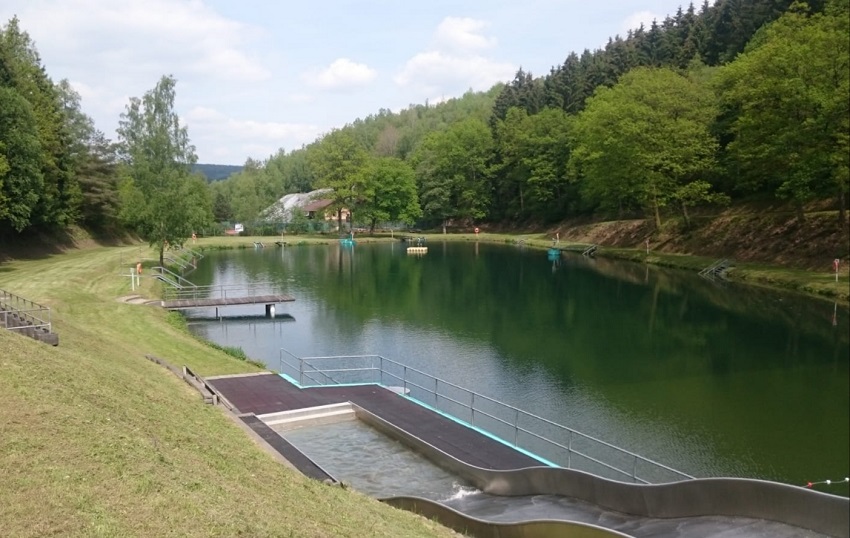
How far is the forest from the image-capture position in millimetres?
45062

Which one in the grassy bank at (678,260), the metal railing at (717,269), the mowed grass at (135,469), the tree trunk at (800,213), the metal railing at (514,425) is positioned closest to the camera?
the mowed grass at (135,469)

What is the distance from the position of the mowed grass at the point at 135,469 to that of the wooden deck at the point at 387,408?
2.63 metres

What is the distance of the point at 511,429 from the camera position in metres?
18.4

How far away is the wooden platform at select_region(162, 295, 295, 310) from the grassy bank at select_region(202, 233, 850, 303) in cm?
3119

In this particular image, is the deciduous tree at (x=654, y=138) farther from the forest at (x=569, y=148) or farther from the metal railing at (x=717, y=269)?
the metal railing at (x=717, y=269)

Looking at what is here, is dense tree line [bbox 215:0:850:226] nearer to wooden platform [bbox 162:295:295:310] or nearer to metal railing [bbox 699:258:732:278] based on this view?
metal railing [bbox 699:258:732:278]

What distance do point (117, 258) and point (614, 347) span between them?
43.8 metres

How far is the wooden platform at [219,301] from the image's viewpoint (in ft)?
121

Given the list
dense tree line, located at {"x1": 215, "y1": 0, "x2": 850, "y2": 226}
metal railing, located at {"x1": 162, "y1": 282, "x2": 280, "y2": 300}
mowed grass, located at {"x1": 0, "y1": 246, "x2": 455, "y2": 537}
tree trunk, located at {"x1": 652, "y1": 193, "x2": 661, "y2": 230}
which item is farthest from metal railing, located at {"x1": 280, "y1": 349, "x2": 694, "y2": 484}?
tree trunk, located at {"x1": 652, "y1": 193, "x2": 661, "y2": 230}

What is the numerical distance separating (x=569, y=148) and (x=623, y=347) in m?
64.6

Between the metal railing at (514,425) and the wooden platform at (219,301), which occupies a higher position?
the wooden platform at (219,301)

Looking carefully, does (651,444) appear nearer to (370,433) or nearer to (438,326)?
(370,433)

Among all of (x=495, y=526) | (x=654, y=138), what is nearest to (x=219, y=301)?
(x=495, y=526)

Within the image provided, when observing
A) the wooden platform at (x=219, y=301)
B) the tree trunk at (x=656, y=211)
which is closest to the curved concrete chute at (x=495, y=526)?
the wooden platform at (x=219, y=301)
